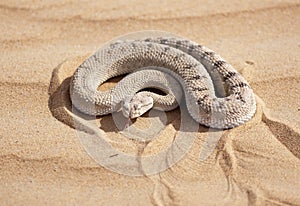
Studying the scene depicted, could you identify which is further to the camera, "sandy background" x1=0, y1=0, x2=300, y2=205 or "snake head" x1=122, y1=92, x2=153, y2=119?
"snake head" x1=122, y1=92, x2=153, y2=119

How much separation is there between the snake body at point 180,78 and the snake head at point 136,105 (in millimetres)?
188

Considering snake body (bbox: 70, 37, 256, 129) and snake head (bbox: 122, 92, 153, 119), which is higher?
snake body (bbox: 70, 37, 256, 129)

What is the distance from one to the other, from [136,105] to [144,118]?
26 cm

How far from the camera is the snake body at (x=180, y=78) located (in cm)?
547

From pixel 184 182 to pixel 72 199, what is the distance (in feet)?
3.75

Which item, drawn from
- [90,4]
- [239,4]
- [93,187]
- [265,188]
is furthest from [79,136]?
[239,4]

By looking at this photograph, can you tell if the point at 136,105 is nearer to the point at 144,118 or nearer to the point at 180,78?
the point at 144,118

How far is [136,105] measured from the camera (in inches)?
217

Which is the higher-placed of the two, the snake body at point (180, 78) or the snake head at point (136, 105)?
Result: the snake body at point (180, 78)

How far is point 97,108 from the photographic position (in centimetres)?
568

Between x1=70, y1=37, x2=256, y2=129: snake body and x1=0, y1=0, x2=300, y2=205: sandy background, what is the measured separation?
0.63 ft

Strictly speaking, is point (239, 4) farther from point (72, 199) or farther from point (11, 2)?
point (72, 199)

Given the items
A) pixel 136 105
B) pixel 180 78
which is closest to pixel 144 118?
pixel 136 105

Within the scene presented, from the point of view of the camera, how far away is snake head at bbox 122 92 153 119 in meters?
5.50
